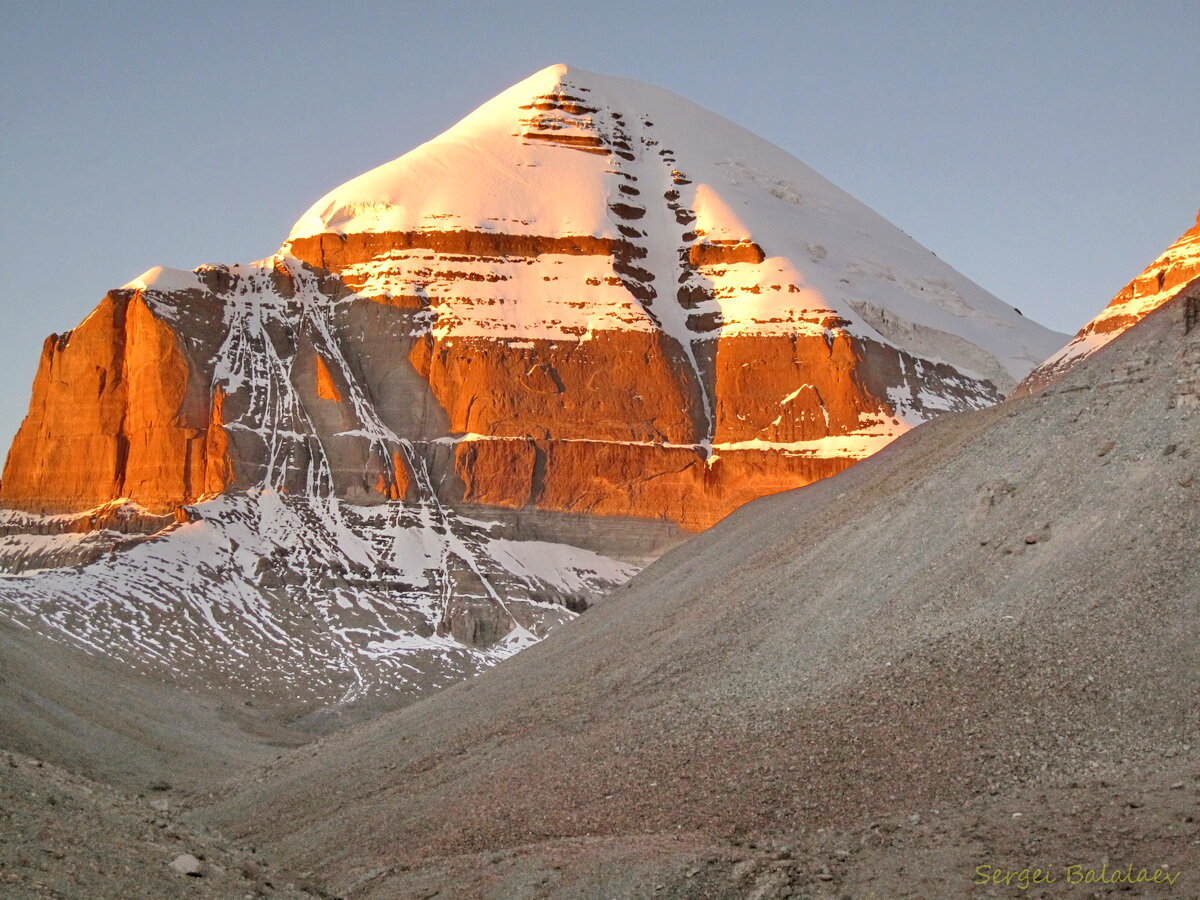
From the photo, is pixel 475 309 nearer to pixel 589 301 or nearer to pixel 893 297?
pixel 589 301

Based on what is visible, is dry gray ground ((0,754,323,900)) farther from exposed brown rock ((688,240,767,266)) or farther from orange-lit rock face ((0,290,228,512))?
exposed brown rock ((688,240,767,266))

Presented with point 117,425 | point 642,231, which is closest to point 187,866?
point 117,425

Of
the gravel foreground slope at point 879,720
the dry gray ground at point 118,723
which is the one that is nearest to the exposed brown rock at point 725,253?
the dry gray ground at point 118,723

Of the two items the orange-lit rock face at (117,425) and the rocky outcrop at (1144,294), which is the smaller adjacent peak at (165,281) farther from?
the rocky outcrop at (1144,294)

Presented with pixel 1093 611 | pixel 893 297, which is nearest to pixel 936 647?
pixel 1093 611

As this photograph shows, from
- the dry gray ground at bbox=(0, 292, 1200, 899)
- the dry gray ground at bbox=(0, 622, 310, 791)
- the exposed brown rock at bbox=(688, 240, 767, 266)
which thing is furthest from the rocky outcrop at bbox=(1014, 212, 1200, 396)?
the exposed brown rock at bbox=(688, 240, 767, 266)
